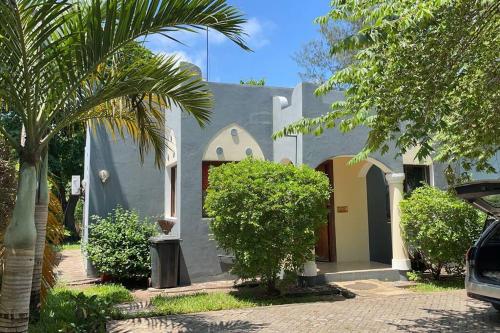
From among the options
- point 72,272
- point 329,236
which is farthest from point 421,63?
point 72,272

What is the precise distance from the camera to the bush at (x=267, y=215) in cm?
848

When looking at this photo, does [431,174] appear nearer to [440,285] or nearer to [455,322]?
[440,285]

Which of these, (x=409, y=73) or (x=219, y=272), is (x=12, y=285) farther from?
(x=219, y=272)

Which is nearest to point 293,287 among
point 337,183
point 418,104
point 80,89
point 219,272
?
point 219,272

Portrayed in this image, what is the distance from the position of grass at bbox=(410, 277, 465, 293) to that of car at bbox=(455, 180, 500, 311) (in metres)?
2.55

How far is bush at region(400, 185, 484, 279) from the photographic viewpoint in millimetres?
9719

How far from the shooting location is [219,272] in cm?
1104

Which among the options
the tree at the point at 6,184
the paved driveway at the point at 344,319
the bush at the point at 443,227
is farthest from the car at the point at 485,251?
the tree at the point at 6,184

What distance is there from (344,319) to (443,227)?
12.5 feet

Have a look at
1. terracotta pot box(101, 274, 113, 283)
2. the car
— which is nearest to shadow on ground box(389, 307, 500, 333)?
the car

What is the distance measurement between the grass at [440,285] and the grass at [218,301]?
2119mm

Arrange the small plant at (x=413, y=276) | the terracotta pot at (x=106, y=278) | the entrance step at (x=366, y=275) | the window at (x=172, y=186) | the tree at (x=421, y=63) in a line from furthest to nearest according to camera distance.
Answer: the window at (x=172, y=186)
the terracotta pot at (x=106, y=278)
the small plant at (x=413, y=276)
the entrance step at (x=366, y=275)
the tree at (x=421, y=63)

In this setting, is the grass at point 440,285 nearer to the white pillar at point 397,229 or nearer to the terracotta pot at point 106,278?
the white pillar at point 397,229

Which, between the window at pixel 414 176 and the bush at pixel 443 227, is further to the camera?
the window at pixel 414 176
